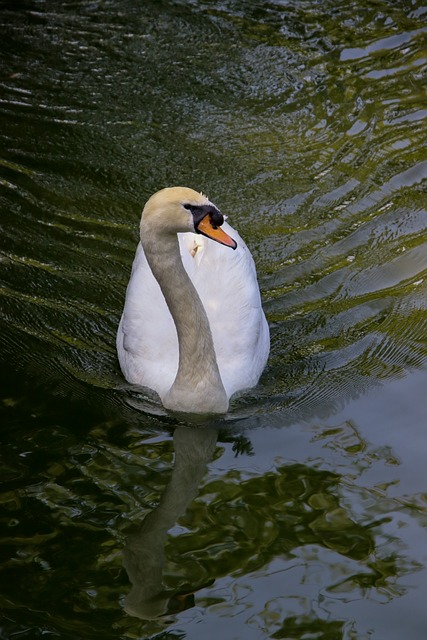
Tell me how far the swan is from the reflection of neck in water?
23 centimetres

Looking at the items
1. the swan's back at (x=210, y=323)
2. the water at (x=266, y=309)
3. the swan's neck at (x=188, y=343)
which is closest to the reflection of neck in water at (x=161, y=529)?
the water at (x=266, y=309)

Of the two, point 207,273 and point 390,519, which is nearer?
point 390,519

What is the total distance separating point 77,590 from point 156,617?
1.46 feet

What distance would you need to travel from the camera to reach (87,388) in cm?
735

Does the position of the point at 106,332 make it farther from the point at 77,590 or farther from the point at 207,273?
the point at 77,590

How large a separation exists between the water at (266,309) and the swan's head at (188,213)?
141 cm

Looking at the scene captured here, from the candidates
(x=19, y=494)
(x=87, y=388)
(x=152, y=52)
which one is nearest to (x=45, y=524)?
(x=19, y=494)

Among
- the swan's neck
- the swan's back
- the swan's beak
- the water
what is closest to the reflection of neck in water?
the water

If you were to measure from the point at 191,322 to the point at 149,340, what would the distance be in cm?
66

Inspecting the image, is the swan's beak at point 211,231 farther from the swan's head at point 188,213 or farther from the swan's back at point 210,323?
the swan's back at point 210,323

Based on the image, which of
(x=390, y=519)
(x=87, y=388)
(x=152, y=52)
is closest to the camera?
(x=390, y=519)

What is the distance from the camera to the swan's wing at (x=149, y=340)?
286 inches

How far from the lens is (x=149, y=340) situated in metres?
7.32

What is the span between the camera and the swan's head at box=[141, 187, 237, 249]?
619cm
